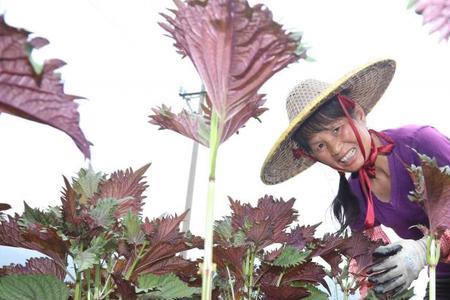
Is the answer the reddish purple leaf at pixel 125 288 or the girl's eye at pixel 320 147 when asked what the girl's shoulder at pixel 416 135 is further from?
the reddish purple leaf at pixel 125 288

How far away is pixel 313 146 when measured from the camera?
1260 mm

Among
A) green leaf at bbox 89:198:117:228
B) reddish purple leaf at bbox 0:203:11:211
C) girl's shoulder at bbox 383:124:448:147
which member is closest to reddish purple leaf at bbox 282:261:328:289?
green leaf at bbox 89:198:117:228

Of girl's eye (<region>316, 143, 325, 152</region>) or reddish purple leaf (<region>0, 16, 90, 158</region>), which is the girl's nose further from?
reddish purple leaf (<region>0, 16, 90, 158</region>)

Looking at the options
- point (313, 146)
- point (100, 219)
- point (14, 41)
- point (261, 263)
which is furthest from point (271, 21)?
point (313, 146)

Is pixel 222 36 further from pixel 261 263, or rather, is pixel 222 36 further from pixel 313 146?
pixel 313 146

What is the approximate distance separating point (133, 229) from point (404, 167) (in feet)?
2.60

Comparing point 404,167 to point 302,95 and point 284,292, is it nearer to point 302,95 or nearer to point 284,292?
point 302,95

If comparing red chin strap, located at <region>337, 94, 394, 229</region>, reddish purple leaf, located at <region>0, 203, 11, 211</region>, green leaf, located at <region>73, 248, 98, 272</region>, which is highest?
red chin strap, located at <region>337, 94, 394, 229</region>

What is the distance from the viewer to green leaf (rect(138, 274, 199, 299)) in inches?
24.0

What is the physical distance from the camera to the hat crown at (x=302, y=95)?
1213 mm

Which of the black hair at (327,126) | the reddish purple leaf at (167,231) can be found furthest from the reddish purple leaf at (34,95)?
the black hair at (327,126)

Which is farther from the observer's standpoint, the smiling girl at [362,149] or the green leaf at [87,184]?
the smiling girl at [362,149]

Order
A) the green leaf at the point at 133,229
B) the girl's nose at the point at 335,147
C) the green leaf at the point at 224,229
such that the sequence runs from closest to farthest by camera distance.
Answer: the green leaf at the point at 133,229 < the green leaf at the point at 224,229 < the girl's nose at the point at 335,147

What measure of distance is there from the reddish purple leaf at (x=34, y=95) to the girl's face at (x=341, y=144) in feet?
3.15
